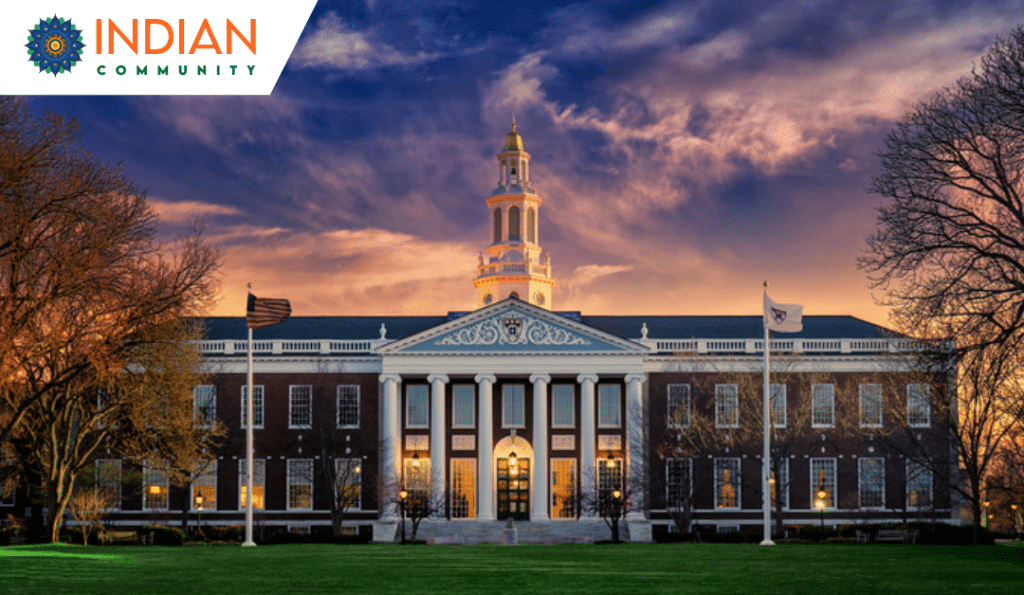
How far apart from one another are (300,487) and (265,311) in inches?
1047

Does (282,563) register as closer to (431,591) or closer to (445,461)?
(431,591)

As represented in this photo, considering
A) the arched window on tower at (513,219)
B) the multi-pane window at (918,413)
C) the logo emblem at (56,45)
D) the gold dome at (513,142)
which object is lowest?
the multi-pane window at (918,413)

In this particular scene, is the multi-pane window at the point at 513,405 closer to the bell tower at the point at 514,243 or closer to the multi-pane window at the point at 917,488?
the bell tower at the point at 514,243

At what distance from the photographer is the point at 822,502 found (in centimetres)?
6788

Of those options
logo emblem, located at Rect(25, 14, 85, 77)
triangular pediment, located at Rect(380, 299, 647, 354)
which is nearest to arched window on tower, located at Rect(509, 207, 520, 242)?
triangular pediment, located at Rect(380, 299, 647, 354)

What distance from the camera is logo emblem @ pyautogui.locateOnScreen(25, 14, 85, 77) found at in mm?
26719

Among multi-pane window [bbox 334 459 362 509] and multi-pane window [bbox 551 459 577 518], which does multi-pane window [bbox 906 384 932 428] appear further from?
multi-pane window [bbox 334 459 362 509]

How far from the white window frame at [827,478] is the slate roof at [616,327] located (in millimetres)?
8705

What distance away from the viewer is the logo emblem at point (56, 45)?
26719 millimetres

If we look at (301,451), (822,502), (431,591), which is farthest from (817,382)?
(431,591)

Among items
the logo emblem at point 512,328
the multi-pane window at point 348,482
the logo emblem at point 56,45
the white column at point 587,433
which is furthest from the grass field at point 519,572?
the logo emblem at point 512,328

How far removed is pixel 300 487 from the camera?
70938 mm

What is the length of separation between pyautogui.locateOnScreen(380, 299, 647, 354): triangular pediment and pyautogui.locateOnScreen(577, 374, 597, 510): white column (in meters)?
1.86

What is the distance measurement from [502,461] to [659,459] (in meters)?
9.42
